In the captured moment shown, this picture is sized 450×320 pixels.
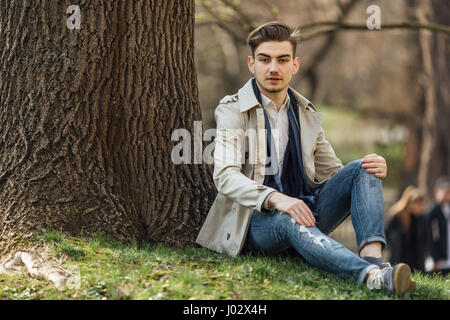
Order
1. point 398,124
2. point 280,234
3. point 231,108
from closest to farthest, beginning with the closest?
1. point 280,234
2. point 231,108
3. point 398,124

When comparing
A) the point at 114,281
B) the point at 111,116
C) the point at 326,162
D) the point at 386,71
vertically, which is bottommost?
the point at 114,281

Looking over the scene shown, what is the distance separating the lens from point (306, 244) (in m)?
3.66

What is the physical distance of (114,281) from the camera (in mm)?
3480

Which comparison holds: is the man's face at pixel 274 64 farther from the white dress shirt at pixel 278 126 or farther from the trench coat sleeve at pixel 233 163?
the trench coat sleeve at pixel 233 163

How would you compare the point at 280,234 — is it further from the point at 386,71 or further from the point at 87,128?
the point at 386,71

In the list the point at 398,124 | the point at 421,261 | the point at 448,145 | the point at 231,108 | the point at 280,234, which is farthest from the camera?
the point at 398,124

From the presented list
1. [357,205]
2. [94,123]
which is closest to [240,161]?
[357,205]

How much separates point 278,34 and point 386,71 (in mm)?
13812

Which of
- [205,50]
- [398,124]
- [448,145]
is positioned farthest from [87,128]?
[398,124]

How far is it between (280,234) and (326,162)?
0.76 metres

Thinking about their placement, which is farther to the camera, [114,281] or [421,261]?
[421,261]

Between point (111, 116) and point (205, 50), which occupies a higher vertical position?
point (205, 50)

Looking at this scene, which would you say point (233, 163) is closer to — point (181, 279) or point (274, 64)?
point (274, 64)

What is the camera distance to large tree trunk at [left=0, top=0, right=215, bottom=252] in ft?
13.5
